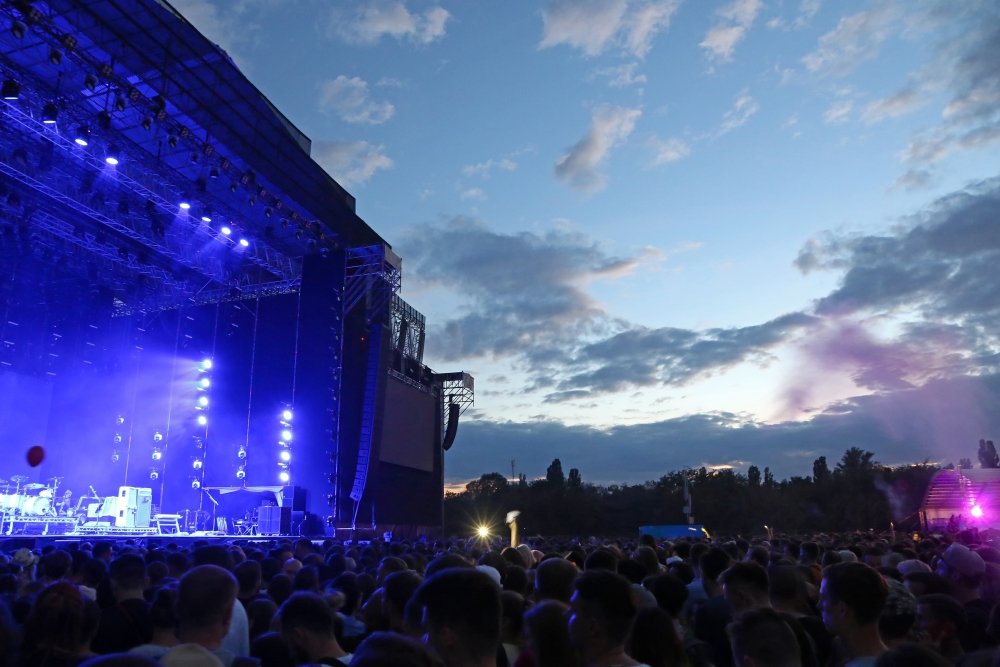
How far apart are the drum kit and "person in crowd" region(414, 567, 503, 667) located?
1954 centimetres

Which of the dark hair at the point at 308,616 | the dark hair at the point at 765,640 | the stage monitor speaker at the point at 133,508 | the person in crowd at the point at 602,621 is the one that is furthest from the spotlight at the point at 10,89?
the dark hair at the point at 765,640

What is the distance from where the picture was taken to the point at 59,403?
24.2 metres

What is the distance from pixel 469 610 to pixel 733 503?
170 feet

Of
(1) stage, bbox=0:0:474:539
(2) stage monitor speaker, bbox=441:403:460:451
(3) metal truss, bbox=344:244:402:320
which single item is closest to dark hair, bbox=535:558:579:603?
(1) stage, bbox=0:0:474:539

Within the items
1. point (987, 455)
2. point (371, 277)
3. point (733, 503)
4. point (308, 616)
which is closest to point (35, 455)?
point (371, 277)

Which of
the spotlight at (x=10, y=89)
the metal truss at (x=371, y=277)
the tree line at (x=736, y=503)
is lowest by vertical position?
the tree line at (x=736, y=503)

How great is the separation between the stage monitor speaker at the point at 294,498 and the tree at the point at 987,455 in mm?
46399

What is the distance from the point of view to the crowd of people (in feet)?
7.18

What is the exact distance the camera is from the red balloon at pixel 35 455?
22.8 m

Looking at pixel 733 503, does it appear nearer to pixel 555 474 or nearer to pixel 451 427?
pixel 555 474

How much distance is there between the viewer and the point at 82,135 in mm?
14867

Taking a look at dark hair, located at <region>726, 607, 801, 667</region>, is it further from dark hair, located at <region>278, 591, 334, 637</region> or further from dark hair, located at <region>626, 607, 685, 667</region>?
dark hair, located at <region>278, 591, 334, 637</region>

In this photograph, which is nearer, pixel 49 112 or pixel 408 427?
pixel 49 112

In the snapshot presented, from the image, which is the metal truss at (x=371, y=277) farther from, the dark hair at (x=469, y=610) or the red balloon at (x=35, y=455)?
the dark hair at (x=469, y=610)
